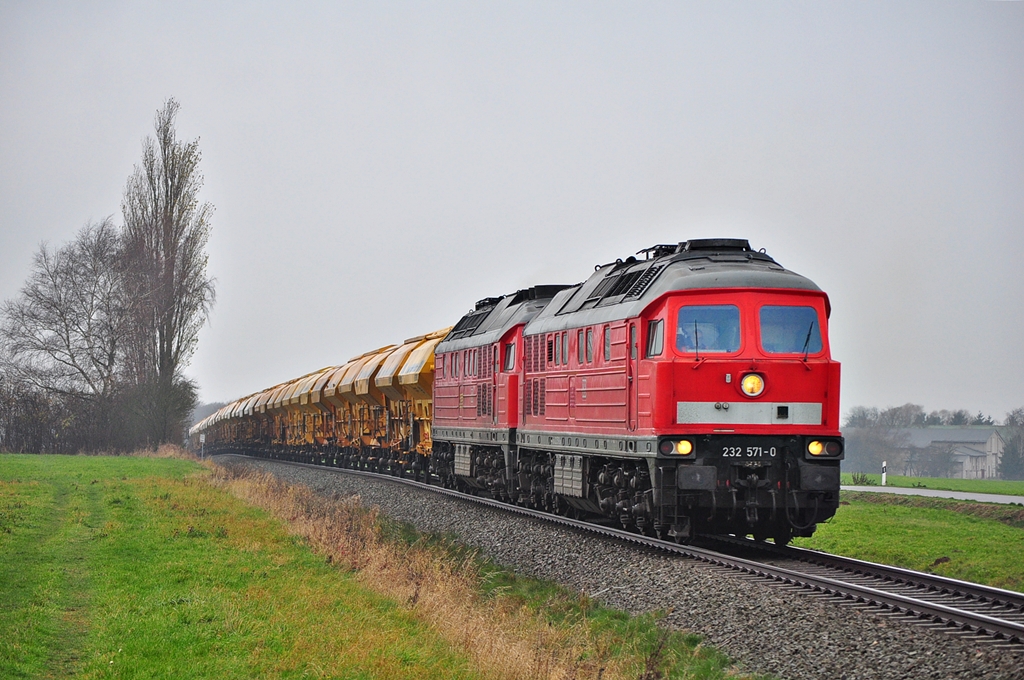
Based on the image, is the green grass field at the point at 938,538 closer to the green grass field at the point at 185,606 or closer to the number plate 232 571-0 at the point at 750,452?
the number plate 232 571-0 at the point at 750,452

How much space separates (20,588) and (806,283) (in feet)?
38.8

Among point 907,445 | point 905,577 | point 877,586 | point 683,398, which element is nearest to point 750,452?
point 683,398

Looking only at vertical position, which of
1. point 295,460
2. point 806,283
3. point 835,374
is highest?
point 806,283

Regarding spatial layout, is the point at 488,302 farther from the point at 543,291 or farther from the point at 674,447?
the point at 674,447

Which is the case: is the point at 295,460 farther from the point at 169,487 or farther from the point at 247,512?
the point at 247,512

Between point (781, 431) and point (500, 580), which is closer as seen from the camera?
point (781, 431)

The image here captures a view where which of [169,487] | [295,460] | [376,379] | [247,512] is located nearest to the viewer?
[247,512]

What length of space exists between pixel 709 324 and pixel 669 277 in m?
1.06

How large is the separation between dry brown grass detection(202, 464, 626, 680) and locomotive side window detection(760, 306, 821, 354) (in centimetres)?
534

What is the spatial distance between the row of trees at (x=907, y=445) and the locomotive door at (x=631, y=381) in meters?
84.4

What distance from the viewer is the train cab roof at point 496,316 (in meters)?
25.4

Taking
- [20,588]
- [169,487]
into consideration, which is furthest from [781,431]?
[169,487]

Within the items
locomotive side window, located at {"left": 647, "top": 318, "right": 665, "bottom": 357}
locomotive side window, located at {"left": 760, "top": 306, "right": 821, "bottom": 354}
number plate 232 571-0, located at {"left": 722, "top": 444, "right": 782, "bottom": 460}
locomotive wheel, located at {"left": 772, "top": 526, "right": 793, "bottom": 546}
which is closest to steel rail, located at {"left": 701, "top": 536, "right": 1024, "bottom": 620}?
locomotive wheel, located at {"left": 772, "top": 526, "right": 793, "bottom": 546}

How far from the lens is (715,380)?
16.2m
